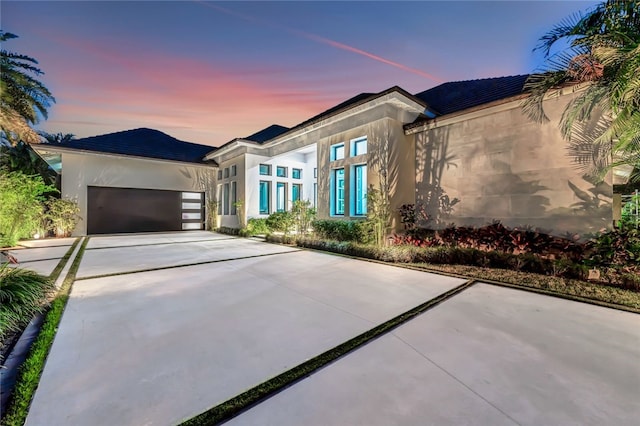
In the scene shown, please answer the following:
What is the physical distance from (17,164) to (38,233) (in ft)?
31.3

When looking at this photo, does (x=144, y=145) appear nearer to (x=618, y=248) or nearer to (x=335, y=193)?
(x=335, y=193)

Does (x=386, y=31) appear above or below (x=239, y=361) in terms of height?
above

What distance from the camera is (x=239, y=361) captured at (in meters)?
A: 2.11

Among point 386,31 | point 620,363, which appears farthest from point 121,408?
point 386,31

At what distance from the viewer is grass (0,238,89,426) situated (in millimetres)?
1520

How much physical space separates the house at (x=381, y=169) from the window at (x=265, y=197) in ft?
0.18

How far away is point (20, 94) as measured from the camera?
883cm

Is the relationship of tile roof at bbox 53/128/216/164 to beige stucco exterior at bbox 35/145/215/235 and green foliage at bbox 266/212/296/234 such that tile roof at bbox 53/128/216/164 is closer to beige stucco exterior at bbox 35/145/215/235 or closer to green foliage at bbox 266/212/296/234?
beige stucco exterior at bbox 35/145/215/235

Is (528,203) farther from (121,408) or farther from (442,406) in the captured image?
(121,408)

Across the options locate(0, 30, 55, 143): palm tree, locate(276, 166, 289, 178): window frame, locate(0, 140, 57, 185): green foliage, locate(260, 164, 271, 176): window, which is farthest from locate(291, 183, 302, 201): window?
locate(0, 140, 57, 185): green foliage

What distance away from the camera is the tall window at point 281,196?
1396 centimetres

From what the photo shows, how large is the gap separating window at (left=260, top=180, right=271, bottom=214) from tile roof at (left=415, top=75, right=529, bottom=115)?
8.59 m

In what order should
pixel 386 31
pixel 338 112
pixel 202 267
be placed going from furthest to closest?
pixel 338 112
pixel 386 31
pixel 202 267

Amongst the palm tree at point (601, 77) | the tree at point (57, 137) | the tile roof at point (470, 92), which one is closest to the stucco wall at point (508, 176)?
the palm tree at point (601, 77)
